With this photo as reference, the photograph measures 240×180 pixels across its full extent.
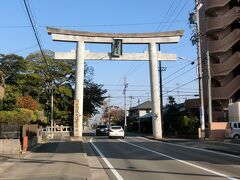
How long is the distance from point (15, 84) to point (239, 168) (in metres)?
59.1

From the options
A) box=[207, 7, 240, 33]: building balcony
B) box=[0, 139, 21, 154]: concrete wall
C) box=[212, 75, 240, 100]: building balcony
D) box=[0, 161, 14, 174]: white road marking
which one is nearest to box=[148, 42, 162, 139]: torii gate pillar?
box=[212, 75, 240, 100]: building balcony

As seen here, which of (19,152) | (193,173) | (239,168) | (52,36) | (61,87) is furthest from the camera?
(61,87)

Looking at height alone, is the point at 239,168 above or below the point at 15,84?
below

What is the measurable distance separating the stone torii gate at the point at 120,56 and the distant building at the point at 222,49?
33.6 feet

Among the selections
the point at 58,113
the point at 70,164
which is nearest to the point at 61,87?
the point at 58,113

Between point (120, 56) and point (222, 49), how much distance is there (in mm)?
17528

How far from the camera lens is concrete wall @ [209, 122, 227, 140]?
48156mm

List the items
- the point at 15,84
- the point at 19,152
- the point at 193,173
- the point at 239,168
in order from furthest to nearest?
the point at 15,84 < the point at 19,152 < the point at 239,168 < the point at 193,173

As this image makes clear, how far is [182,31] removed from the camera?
5947 cm

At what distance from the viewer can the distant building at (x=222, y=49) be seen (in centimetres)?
6725

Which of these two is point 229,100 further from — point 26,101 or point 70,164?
point 70,164

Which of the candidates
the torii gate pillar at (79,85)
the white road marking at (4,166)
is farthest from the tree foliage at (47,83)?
the white road marking at (4,166)

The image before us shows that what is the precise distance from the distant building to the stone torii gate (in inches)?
403

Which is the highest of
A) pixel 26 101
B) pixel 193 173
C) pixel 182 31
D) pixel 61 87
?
pixel 182 31
